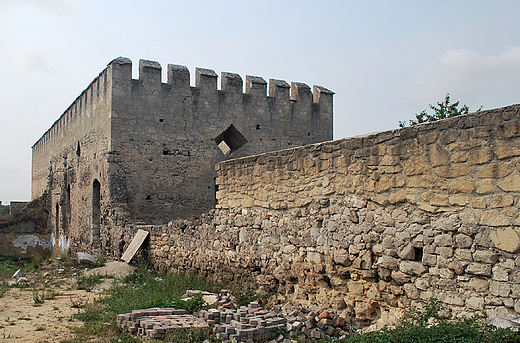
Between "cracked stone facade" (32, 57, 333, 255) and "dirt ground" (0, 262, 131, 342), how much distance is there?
2214 mm

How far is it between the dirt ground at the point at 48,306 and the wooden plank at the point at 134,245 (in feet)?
0.70

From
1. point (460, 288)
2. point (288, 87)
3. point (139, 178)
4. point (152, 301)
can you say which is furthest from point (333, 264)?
point (288, 87)

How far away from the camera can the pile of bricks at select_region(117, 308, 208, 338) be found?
506cm

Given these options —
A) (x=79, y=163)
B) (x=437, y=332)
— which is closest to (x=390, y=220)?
(x=437, y=332)

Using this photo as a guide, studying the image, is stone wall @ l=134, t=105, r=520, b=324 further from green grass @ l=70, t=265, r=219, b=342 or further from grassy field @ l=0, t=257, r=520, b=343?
green grass @ l=70, t=265, r=219, b=342

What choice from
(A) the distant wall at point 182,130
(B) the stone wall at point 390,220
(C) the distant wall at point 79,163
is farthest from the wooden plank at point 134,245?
(B) the stone wall at point 390,220

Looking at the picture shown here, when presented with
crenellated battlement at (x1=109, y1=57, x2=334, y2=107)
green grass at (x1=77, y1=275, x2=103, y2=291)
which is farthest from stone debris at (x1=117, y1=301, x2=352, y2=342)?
crenellated battlement at (x1=109, y1=57, x2=334, y2=107)

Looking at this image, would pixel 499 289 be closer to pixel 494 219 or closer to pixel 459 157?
pixel 494 219

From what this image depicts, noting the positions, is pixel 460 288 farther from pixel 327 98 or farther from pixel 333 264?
pixel 327 98

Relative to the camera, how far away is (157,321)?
210 inches

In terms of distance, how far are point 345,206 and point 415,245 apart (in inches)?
43.0

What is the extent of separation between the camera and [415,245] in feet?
14.8

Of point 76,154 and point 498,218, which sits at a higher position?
point 76,154

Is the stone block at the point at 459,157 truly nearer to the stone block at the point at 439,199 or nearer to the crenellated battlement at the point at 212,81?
the stone block at the point at 439,199
